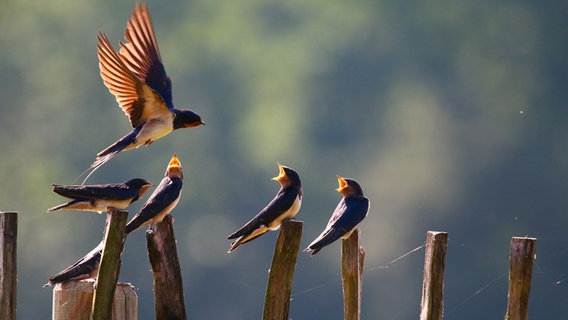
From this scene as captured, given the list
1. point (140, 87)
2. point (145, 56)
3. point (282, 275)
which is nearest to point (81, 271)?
point (282, 275)

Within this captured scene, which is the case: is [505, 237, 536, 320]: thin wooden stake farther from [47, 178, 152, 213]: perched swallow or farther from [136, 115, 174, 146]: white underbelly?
[136, 115, 174, 146]: white underbelly

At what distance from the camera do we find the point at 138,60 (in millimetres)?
7832

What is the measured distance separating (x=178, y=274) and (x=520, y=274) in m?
1.53

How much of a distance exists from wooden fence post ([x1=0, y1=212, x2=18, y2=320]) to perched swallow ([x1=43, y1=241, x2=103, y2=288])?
0.87 ft

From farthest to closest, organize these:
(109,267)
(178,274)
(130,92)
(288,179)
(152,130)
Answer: (130,92) → (152,130) → (288,179) → (178,274) → (109,267)

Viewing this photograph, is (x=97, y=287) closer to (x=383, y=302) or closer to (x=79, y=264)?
(x=79, y=264)

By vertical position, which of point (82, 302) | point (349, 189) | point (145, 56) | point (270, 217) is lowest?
point (82, 302)

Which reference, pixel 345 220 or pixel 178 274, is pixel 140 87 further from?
pixel 178 274

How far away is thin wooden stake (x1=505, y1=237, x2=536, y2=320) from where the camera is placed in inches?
232

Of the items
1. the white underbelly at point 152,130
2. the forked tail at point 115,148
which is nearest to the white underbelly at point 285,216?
the forked tail at point 115,148

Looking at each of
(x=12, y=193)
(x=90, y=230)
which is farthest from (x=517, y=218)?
(x=12, y=193)

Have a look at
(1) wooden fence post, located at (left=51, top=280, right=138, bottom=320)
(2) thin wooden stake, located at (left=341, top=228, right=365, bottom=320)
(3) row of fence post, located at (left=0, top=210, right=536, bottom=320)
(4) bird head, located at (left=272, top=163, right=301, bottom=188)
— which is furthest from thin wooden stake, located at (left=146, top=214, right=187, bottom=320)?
(4) bird head, located at (left=272, top=163, right=301, bottom=188)

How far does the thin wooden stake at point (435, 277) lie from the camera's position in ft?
19.4

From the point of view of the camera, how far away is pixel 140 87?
7172mm
